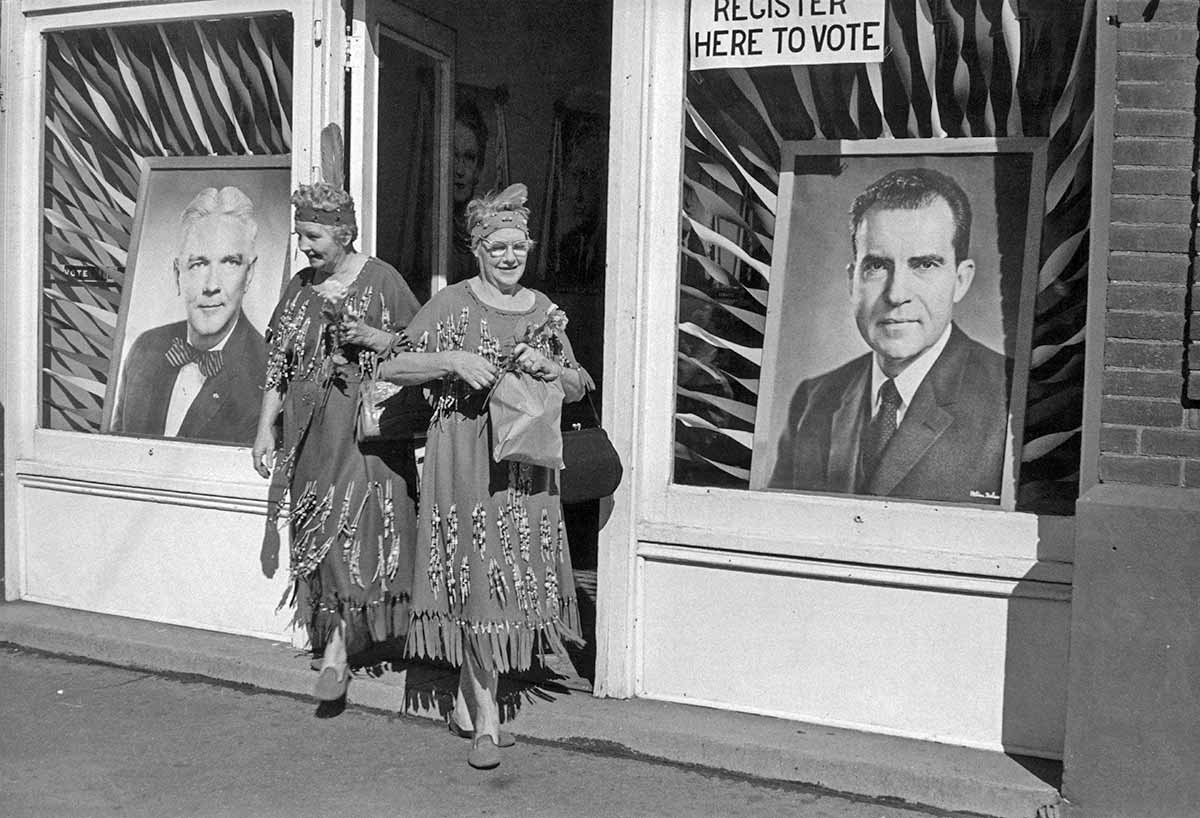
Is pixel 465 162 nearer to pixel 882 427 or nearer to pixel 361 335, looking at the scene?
pixel 361 335

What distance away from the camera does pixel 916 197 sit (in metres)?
4.82

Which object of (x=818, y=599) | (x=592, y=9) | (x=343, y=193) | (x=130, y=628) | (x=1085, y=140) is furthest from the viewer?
(x=592, y=9)

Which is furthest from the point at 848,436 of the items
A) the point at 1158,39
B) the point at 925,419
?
the point at 1158,39

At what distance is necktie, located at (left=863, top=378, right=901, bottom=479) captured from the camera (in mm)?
4867

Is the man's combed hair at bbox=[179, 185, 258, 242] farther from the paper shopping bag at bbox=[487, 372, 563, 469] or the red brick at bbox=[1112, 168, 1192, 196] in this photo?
the red brick at bbox=[1112, 168, 1192, 196]

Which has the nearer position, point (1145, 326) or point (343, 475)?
point (1145, 326)

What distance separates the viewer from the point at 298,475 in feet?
17.2

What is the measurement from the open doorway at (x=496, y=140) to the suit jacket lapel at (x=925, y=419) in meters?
1.39

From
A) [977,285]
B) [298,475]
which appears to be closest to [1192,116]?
[977,285]

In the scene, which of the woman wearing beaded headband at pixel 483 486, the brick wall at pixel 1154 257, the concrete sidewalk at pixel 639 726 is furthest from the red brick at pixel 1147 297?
the woman wearing beaded headband at pixel 483 486

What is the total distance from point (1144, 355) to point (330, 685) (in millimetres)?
3036

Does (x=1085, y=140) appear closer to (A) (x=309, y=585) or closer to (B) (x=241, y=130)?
(A) (x=309, y=585)

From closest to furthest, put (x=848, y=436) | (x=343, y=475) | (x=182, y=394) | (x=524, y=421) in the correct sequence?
1. (x=524, y=421)
2. (x=848, y=436)
3. (x=343, y=475)
4. (x=182, y=394)

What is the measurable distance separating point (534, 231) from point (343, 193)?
2.70 meters
